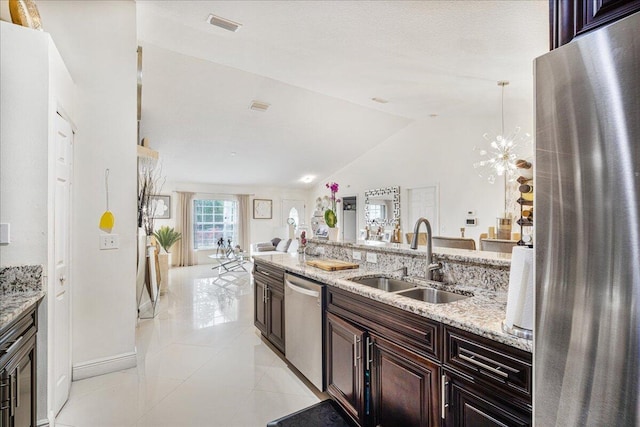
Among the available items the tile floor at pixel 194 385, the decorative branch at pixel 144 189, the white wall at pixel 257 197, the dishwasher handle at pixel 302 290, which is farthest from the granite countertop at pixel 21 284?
the white wall at pixel 257 197

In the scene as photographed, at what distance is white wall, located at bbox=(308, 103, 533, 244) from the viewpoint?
17.8 ft

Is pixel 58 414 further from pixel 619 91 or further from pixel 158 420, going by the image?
pixel 619 91

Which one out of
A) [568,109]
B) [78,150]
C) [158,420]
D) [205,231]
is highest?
[78,150]

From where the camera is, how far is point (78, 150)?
246 cm

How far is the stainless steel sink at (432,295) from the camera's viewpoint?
177 centimetres

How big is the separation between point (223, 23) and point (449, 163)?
15.6 ft

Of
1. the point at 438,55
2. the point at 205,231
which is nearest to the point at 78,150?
the point at 438,55

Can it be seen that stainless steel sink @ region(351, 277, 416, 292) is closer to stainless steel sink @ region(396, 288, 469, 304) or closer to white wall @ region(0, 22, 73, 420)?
stainless steel sink @ region(396, 288, 469, 304)

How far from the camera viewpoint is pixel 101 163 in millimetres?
2537

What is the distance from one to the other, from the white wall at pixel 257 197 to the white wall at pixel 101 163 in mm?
6099

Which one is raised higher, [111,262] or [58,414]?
[111,262]

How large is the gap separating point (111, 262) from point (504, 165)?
4.86 meters

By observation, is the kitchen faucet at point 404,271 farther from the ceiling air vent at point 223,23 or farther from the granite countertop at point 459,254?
the ceiling air vent at point 223,23

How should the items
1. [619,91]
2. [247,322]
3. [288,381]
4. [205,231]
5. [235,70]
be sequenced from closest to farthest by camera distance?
[619,91] → [288,381] → [247,322] → [235,70] → [205,231]
